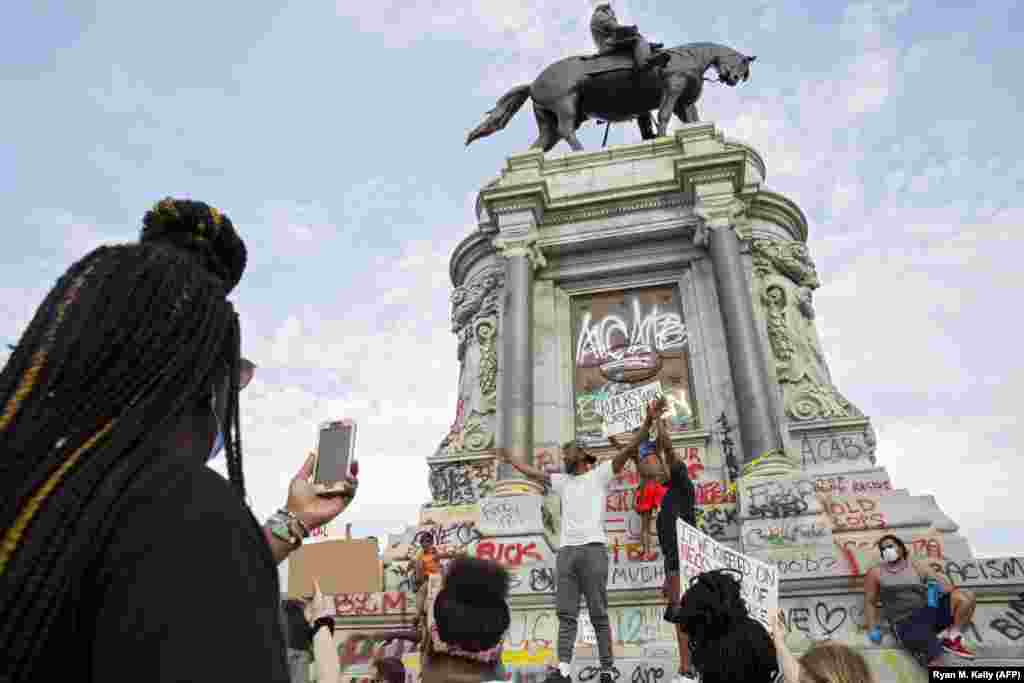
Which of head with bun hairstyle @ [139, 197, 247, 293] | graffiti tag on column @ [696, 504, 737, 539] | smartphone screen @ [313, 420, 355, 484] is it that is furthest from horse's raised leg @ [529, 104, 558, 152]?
head with bun hairstyle @ [139, 197, 247, 293]

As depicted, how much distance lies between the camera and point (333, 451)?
2.46 m

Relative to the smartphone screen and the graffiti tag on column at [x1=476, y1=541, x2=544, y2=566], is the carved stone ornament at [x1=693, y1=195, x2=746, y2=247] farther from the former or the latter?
the smartphone screen

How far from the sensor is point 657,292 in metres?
14.4

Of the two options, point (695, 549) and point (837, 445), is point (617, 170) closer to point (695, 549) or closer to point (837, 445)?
point (837, 445)

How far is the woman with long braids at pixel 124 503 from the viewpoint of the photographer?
90 centimetres

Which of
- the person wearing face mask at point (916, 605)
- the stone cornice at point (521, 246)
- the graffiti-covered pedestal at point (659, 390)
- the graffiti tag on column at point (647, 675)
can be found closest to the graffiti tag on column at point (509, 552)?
the graffiti-covered pedestal at point (659, 390)

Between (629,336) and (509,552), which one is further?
(629,336)

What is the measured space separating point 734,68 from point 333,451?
1625 cm

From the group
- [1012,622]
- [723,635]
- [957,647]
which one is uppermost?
[1012,622]

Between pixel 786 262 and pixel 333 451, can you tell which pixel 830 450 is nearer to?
pixel 786 262

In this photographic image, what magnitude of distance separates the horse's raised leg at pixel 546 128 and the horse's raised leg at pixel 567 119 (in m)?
0.54

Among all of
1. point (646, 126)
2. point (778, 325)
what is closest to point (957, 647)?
point (778, 325)

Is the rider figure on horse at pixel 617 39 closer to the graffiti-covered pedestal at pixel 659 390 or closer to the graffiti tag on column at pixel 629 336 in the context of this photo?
the graffiti-covered pedestal at pixel 659 390

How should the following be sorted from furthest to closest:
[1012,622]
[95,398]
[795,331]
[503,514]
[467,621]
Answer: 1. [795,331]
2. [503,514]
3. [1012,622]
4. [467,621]
5. [95,398]
